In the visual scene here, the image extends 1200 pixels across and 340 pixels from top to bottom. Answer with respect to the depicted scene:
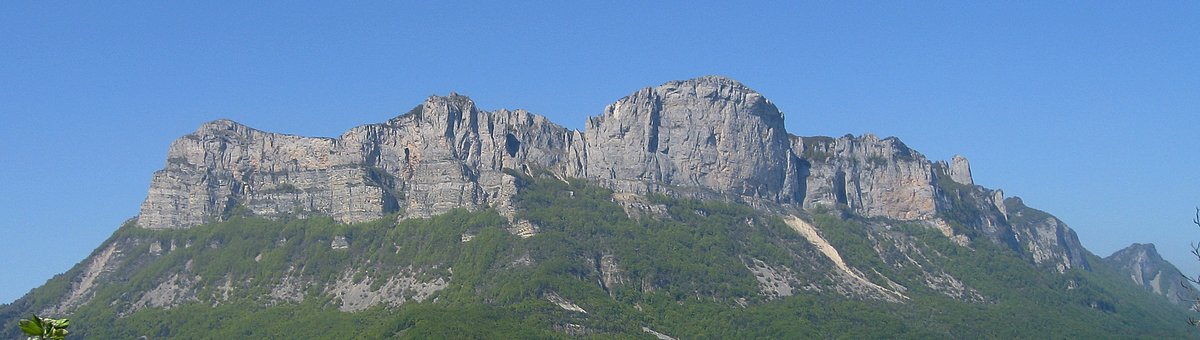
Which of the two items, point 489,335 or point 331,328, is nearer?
point 489,335

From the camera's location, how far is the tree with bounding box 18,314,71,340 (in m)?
22.5

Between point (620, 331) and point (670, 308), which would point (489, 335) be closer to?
point (620, 331)

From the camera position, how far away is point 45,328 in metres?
23.2

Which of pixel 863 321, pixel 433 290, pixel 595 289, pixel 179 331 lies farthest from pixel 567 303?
pixel 179 331

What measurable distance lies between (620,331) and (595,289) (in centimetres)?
1736

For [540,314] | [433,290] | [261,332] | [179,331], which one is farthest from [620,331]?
[179,331]

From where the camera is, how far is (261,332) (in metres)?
191

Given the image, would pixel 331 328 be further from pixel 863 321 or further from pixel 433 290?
pixel 863 321

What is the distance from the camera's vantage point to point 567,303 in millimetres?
186375

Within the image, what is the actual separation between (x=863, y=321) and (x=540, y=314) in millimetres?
44425

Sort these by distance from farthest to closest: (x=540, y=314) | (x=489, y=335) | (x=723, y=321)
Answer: (x=723, y=321), (x=540, y=314), (x=489, y=335)

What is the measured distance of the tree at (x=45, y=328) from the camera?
22516mm

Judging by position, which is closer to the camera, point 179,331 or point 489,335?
point 489,335

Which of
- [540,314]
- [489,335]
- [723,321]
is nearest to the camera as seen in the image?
[489,335]
